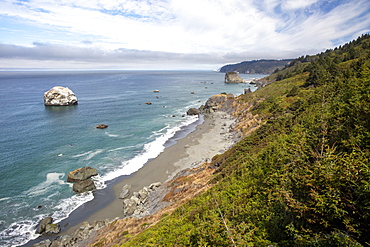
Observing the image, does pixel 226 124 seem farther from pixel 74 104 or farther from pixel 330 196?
pixel 74 104

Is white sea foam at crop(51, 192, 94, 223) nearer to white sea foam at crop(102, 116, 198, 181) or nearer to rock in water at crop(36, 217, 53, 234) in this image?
rock in water at crop(36, 217, 53, 234)

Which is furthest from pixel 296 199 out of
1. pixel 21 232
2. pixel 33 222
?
pixel 33 222

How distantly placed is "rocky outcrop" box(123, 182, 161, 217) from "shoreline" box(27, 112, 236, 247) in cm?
126

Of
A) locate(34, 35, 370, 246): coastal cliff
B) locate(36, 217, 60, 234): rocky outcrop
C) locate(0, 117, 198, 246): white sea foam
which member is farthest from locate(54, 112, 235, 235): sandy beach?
locate(34, 35, 370, 246): coastal cliff

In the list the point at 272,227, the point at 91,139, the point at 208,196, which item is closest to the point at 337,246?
the point at 272,227

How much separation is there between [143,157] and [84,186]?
14.5m

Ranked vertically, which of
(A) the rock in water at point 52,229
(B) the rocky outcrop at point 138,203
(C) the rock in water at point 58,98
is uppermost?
(C) the rock in water at point 58,98

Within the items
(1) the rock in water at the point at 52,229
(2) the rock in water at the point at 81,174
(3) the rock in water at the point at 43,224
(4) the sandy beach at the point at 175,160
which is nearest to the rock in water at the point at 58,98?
(4) the sandy beach at the point at 175,160

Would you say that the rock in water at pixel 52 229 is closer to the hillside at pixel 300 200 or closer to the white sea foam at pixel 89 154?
the hillside at pixel 300 200

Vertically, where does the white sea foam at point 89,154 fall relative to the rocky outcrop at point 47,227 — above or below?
above

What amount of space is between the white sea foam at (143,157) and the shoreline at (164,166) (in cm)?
126

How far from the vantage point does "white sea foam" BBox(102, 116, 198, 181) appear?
39.8 metres

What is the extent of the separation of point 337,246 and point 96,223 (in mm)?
27483

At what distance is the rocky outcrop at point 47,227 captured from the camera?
26078 mm
